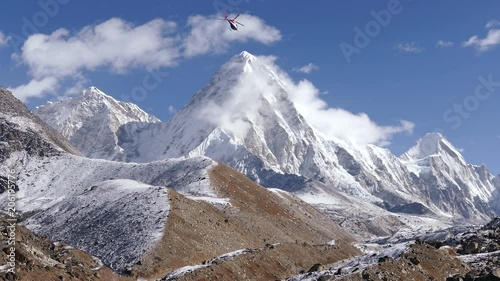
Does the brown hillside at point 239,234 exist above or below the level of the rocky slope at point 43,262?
above

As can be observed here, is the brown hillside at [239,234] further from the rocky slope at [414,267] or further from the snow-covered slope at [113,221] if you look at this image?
the rocky slope at [414,267]

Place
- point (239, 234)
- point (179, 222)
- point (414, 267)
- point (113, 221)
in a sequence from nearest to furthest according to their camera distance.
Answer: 1. point (414, 267)
2. point (179, 222)
3. point (113, 221)
4. point (239, 234)

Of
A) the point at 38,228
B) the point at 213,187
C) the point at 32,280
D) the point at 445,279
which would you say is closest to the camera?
the point at 32,280

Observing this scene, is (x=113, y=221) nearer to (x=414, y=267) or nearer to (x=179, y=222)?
(x=179, y=222)

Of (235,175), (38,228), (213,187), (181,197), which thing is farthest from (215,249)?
(235,175)

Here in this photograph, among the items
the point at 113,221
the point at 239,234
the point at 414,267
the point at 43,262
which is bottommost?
the point at 43,262

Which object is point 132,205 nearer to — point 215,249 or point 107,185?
point 215,249

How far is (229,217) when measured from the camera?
392ft

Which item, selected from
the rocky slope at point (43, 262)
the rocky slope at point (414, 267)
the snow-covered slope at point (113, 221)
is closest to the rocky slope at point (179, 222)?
the snow-covered slope at point (113, 221)

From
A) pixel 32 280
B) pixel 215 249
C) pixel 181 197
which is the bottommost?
pixel 32 280

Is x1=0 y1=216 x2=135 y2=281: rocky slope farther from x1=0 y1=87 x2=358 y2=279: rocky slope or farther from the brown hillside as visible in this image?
the brown hillside

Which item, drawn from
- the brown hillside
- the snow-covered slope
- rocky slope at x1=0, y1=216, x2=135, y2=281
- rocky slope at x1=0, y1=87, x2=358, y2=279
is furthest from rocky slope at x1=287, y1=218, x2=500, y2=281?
the snow-covered slope

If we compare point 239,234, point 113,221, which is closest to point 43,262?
point 113,221

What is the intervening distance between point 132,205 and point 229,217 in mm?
20996
